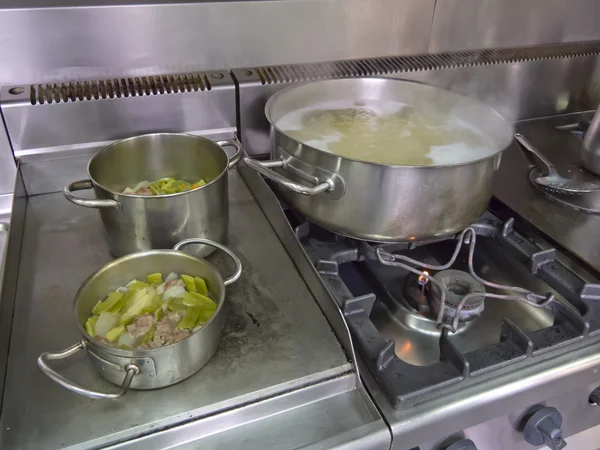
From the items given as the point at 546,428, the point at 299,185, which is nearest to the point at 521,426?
the point at 546,428

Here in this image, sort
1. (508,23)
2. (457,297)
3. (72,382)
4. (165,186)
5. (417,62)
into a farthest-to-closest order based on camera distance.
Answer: (508,23)
(417,62)
(165,186)
(457,297)
(72,382)

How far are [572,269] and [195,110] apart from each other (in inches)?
26.9

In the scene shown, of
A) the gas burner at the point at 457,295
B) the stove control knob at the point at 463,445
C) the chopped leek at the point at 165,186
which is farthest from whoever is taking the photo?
the chopped leek at the point at 165,186

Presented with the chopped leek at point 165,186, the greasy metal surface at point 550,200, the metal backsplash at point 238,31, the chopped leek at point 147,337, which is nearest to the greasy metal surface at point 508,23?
the metal backsplash at point 238,31

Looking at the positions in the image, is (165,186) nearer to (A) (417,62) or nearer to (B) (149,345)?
(B) (149,345)

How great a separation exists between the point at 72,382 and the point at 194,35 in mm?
691

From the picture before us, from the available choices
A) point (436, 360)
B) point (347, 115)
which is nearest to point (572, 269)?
point (436, 360)

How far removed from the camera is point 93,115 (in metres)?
0.90

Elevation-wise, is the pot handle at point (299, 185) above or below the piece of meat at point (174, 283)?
above

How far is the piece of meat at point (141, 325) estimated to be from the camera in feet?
2.03

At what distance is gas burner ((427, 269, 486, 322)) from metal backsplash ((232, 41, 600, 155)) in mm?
449

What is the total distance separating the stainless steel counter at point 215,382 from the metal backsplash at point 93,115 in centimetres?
19

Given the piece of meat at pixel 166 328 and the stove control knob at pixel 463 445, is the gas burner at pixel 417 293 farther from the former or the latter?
the piece of meat at pixel 166 328

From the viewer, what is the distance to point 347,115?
94 cm
